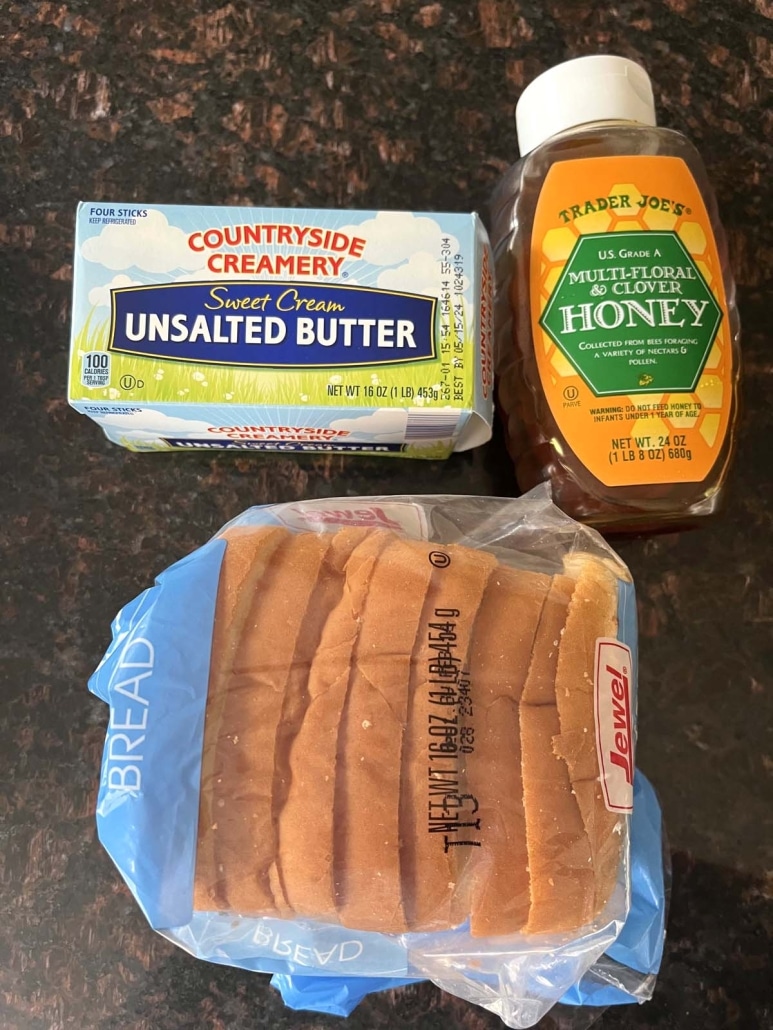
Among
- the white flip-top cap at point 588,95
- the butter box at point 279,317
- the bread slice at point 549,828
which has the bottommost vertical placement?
the bread slice at point 549,828

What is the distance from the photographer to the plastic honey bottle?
0.64m

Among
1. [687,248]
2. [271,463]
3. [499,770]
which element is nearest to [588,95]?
[687,248]

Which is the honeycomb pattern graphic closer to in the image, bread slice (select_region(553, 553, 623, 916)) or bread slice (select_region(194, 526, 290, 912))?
bread slice (select_region(553, 553, 623, 916))

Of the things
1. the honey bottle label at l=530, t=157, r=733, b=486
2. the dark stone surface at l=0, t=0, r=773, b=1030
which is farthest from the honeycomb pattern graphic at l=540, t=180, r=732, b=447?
the dark stone surface at l=0, t=0, r=773, b=1030

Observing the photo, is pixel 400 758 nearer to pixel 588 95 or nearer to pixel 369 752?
pixel 369 752

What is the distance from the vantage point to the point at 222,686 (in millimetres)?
535

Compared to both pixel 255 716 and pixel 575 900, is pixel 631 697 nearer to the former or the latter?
pixel 575 900

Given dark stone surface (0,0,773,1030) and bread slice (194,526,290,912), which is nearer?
bread slice (194,526,290,912)

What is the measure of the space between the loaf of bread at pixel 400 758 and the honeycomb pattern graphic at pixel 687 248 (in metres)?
0.20

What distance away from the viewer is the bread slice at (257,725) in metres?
0.51

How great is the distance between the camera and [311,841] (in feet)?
1.63

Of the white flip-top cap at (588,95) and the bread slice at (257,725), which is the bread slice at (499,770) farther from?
the white flip-top cap at (588,95)

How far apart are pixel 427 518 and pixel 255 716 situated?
0.72 ft

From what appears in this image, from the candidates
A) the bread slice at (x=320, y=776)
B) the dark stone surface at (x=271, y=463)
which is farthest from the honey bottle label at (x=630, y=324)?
the bread slice at (x=320, y=776)
